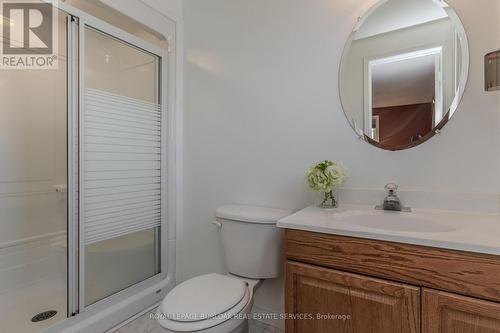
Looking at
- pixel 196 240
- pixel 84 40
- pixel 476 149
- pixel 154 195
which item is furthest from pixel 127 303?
pixel 476 149

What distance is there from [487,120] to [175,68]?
1.87m

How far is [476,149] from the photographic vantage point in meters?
1.18

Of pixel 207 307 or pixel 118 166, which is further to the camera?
pixel 118 166

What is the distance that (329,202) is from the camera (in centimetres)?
142

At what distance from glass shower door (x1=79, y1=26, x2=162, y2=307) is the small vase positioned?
1.17m

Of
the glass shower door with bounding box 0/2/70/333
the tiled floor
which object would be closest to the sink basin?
the tiled floor

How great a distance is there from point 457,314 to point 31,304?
→ 243cm

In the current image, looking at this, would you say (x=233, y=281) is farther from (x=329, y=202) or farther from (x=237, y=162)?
(x=237, y=162)

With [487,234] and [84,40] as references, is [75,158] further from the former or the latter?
[487,234]

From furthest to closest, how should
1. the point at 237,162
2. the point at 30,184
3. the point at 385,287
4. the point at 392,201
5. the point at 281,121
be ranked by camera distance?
the point at 30,184
the point at 237,162
the point at 281,121
the point at 392,201
the point at 385,287

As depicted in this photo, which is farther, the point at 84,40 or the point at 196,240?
the point at 196,240

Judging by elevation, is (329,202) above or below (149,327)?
above

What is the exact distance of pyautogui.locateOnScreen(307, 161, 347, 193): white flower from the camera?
1313 mm
